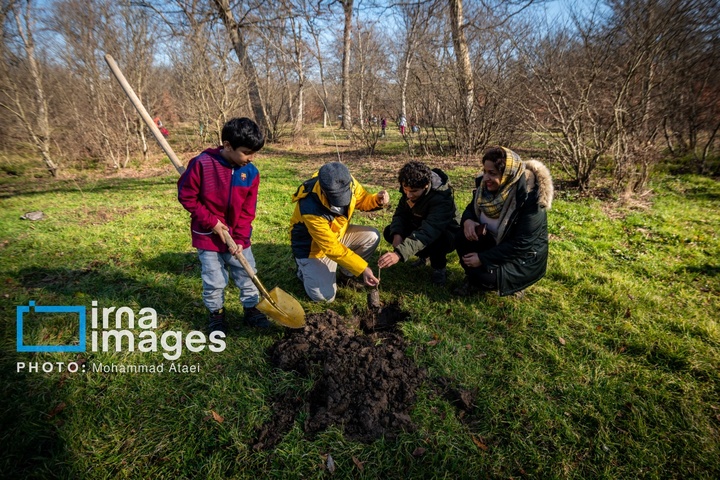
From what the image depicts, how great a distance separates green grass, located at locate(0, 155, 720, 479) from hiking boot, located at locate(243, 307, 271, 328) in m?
0.15

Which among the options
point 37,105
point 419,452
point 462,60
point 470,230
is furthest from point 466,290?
point 37,105

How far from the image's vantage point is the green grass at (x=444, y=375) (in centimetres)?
194

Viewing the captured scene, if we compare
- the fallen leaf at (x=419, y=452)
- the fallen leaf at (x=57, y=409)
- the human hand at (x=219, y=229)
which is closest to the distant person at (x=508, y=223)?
the fallen leaf at (x=419, y=452)

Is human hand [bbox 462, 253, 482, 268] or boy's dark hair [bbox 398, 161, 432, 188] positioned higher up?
boy's dark hair [bbox 398, 161, 432, 188]

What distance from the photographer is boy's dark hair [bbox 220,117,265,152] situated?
91.7 inches

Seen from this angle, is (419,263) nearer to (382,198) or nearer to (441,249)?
(441,249)

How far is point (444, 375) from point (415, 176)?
1.81 m

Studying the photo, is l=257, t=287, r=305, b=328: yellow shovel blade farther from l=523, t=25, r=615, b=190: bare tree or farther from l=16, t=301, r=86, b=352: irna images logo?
l=523, t=25, r=615, b=190: bare tree

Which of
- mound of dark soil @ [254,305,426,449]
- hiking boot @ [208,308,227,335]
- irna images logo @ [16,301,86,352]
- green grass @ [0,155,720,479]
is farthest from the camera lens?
hiking boot @ [208,308,227,335]

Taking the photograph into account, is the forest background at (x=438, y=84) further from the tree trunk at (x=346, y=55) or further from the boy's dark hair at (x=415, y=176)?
the boy's dark hair at (x=415, y=176)

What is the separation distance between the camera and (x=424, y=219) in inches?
136

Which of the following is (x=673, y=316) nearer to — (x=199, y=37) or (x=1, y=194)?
(x=1, y=194)

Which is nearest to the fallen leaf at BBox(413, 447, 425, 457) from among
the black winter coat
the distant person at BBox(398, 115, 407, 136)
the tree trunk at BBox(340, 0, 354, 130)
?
the black winter coat

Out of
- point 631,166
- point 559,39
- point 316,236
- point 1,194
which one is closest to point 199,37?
point 1,194
